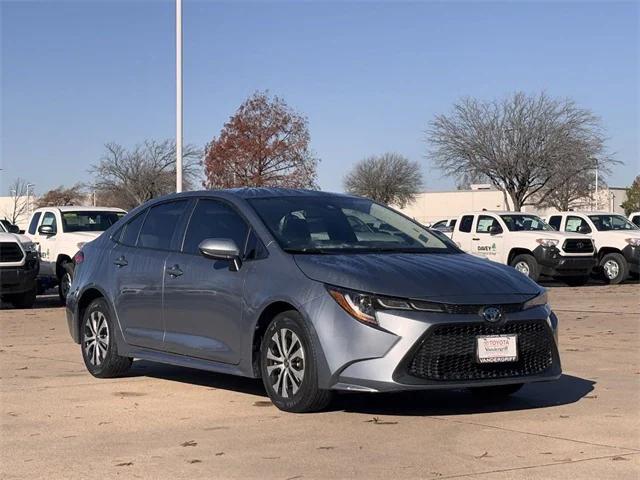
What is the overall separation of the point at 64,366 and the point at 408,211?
7184cm

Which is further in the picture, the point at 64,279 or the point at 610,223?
the point at 610,223

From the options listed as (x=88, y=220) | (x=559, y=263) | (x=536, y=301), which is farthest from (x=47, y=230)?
(x=536, y=301)

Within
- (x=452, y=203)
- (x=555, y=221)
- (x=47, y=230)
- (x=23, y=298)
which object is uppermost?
(x=452, y=203)

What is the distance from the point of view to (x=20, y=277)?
698 inches

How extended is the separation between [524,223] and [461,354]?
1982cm

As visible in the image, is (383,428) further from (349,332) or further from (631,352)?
(631,352)

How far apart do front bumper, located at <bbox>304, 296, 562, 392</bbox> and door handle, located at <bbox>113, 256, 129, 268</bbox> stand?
2741 millimetres

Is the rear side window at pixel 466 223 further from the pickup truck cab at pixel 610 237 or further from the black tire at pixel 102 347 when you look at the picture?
the black tire at pixel 102 347

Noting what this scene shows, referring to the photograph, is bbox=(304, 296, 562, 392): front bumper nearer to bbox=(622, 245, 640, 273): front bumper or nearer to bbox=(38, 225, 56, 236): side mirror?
bbox=(38, 225, 56, 236): side mirror

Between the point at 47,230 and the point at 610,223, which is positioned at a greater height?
the point at 610,223

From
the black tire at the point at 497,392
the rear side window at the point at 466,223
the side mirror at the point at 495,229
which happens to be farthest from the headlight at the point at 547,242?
the black tire at the point at 497,392

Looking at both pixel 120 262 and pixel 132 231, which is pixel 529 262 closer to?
pixel 132 231

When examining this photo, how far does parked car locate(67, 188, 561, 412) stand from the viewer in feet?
23.3

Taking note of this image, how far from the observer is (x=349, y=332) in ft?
23.3
